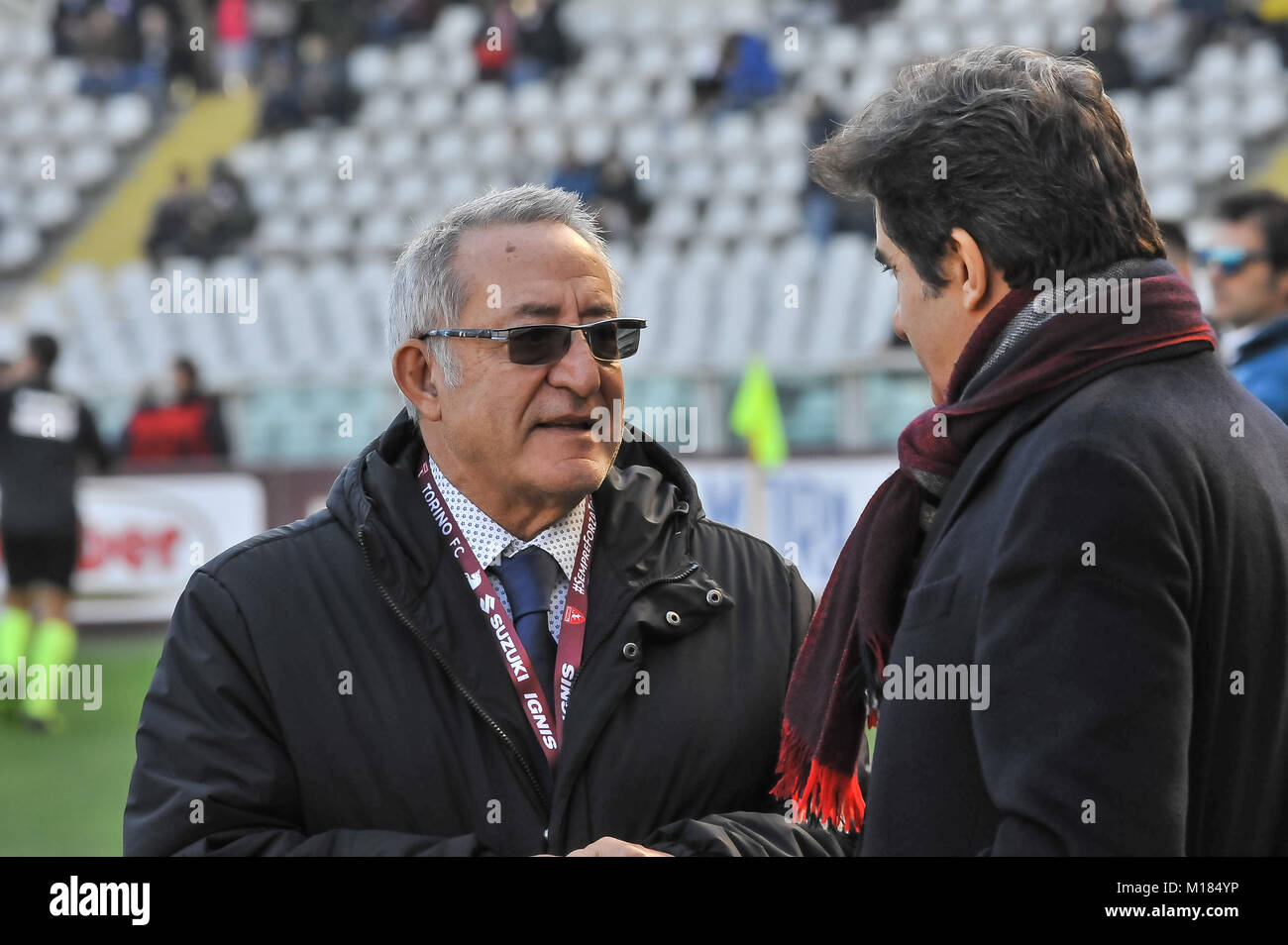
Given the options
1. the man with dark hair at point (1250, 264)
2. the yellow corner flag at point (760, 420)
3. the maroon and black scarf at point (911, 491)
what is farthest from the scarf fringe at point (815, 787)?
the yellow corner flag at point (760, 420)

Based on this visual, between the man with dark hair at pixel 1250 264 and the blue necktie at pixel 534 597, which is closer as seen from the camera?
the blue necktie at pixel 534 597

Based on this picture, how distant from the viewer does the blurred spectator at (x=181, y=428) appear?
10.5m

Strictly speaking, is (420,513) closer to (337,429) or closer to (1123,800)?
(1123,800)

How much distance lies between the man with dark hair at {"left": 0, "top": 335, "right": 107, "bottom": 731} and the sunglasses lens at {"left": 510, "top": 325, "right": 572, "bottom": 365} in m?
6.51

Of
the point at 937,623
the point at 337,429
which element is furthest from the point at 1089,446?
the point at 337,429

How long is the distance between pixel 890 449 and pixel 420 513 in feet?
25.1

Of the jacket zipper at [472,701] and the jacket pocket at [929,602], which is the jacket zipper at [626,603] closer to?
the jacket zipper at [472,701]

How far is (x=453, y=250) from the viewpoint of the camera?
2.45 m

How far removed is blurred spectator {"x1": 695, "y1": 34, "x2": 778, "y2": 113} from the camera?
14.4 meters

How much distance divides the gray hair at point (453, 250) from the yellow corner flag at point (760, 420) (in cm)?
730

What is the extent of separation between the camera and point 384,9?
16453 millimetres

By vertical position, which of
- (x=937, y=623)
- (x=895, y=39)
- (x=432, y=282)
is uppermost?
(x=895, y=39)

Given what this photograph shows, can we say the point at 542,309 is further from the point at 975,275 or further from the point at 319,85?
the point at 319,85

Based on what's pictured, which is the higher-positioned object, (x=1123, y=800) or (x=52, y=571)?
(x=1123, y=800)
